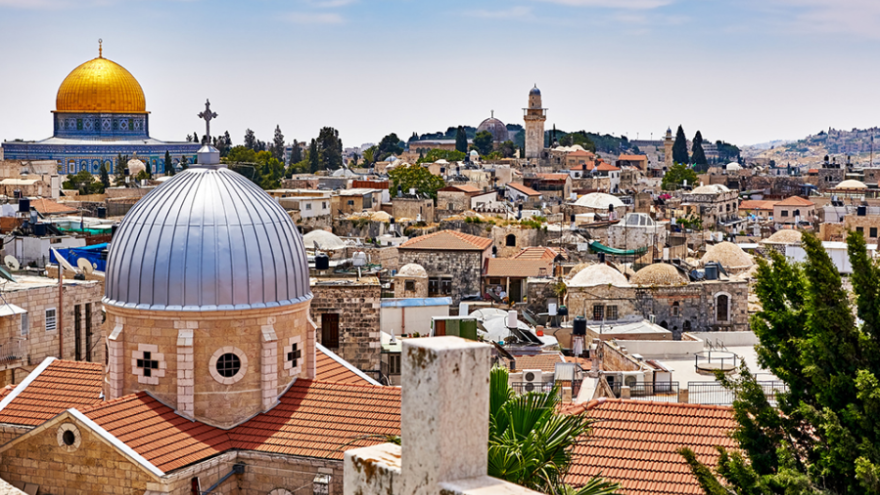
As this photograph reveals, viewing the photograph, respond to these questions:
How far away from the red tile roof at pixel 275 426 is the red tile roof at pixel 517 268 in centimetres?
2334

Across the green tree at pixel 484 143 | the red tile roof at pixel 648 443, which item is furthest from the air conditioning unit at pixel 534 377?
the green tree at pixel 484 143

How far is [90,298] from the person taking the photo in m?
22.4

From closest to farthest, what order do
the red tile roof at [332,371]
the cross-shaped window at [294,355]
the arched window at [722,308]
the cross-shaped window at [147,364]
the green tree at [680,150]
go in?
the cross-shaped window at [147,364] < the cross-shaped window at [294,355] < the red tile roof at [332,371] < the arched window at [722,308] < the green tree at [680,150]

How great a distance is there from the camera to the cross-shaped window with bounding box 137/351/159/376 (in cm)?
1413

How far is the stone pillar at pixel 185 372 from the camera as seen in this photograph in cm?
1384

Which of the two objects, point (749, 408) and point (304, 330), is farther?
point (304, 330)

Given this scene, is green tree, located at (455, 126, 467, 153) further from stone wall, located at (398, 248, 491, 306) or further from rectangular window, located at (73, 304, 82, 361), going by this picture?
rectangular window, located at (73, 304, 82, 361)

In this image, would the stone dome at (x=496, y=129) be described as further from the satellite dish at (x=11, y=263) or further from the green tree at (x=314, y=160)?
the satellite dish at (x=11, y=263)

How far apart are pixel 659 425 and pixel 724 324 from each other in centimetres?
1983

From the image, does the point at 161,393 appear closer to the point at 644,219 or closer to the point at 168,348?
the point at 168,348

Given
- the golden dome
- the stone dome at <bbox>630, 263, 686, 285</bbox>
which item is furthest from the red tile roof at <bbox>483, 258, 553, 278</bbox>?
the golden dome

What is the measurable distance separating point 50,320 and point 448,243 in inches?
797

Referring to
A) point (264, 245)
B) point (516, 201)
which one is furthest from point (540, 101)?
point (264, 245)

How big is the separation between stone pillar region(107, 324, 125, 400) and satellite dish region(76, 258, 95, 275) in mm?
11316
